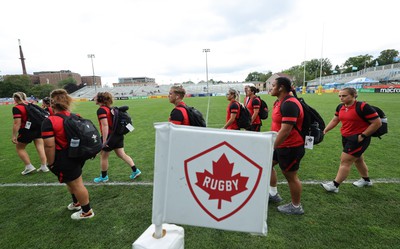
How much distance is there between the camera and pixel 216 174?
1.35 metres

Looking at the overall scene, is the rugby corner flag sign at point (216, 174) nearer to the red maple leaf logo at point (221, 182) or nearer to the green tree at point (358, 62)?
the red maple leaf logo at point (221, 182)

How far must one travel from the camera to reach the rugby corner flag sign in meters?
1.32

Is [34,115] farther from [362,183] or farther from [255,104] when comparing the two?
[362,183]

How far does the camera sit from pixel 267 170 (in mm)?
1320

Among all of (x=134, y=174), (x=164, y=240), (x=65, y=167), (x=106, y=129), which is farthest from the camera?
(x=134, y=174)

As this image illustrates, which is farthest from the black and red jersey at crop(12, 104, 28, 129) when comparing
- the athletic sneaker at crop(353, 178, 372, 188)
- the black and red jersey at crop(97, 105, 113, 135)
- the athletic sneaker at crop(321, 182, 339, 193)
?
the athletic sneaker at crop(353, 178, 372, 188)

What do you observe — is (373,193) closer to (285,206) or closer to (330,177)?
(330,177)

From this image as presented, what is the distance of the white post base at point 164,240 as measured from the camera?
1.41 meters

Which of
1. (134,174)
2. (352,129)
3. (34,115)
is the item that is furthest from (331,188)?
(34,115)

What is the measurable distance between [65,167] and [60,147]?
0.91ft

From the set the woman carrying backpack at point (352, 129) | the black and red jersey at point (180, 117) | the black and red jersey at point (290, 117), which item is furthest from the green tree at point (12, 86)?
the woman carrying backpack at point (352, 129)

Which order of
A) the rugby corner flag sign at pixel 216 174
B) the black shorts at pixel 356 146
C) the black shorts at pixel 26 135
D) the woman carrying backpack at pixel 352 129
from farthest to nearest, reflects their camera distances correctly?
the black shorts at pixel 26 135
the black shorts at pixel 356 146
the woman carrying backpack at pixel 352 129
the rugby corner flag sign at pixel 216 174

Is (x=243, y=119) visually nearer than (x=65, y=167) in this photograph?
No

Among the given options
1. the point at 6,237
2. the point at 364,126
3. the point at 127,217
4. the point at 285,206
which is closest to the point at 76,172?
the point at 127,217
